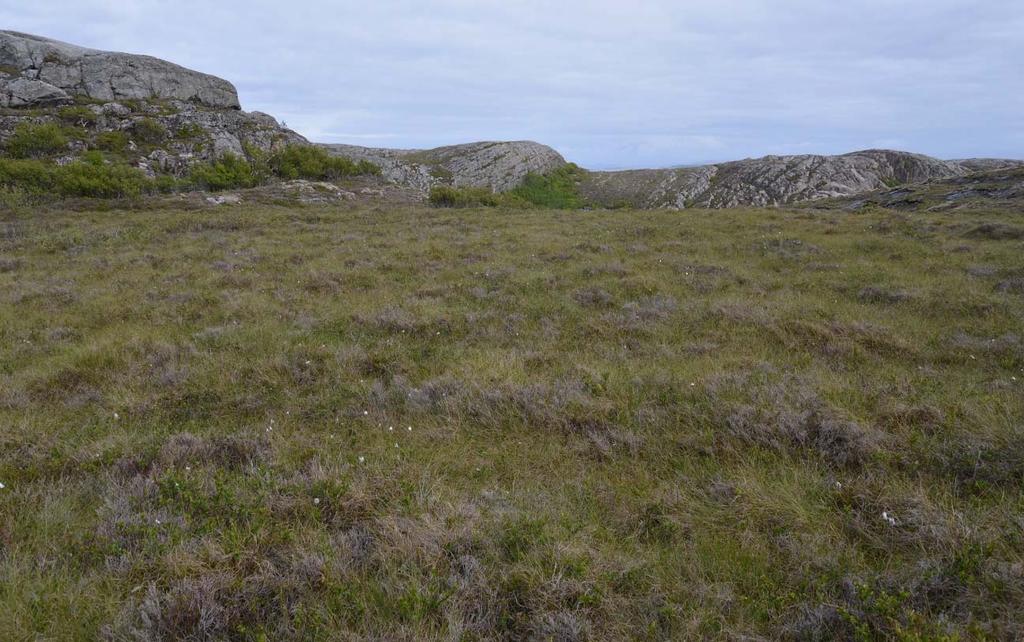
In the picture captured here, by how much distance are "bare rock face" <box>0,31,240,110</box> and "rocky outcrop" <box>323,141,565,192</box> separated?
24041mm

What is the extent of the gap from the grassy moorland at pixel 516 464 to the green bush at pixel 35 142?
41.9 meters

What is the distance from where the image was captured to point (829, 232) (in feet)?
62.6

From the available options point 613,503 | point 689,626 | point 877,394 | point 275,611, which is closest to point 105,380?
point 275,611

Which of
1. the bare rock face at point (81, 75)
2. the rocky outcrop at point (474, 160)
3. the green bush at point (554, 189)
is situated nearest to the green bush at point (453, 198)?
the green bush at point (554, 189)

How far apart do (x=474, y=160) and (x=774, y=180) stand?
49.8m

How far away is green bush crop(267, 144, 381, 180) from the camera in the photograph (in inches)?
1855

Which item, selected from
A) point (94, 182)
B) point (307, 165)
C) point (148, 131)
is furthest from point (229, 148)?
point (94, 182)

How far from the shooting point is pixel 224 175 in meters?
40.3

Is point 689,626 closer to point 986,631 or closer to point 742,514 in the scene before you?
point 742,514

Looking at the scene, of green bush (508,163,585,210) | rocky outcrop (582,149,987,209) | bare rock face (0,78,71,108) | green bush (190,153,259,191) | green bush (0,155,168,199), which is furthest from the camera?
green bush (508,163,585,210)

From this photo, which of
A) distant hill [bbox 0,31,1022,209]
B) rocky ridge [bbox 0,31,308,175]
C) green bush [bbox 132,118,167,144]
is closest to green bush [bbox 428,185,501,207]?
distant hill [bbox 0,31,1022,209]

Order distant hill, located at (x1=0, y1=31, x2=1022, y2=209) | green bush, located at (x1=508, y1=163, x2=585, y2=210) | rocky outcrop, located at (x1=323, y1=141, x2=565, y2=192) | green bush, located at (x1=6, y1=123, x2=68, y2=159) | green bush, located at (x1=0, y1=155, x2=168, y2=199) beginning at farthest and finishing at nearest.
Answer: rocky outcrop, located at (x1=323, y1=141, x2=565, y2=192)
green bush, located at (x1=508, y1=163, x2=585, y2=210)
distant hill, located at (x1=0, y1=31, x2=1022, y2=209)
green bush, located at (x1=6, y1=123, x2=68, y2=159)
green bush, located at (x1=0, y1=155, x2=168, y2=199)

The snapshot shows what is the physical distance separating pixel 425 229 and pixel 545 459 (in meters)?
19.0

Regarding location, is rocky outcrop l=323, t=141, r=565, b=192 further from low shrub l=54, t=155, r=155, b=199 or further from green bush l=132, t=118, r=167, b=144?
low shrub l=54, t=155, r=155, b=199
